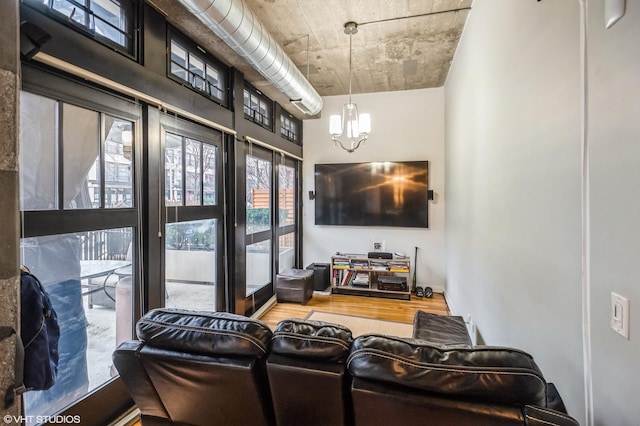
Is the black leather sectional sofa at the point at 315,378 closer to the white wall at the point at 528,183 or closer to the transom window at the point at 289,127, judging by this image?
the white wall at the point at 528,183

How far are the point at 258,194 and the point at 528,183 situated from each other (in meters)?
3.24

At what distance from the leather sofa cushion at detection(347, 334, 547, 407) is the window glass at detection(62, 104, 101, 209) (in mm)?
1879

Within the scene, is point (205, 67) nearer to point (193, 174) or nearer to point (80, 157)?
point (193, 174)

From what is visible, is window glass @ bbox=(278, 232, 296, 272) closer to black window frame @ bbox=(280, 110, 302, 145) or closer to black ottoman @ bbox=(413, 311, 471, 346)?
black window frame @ bbox=(280, 110, 302, 145)

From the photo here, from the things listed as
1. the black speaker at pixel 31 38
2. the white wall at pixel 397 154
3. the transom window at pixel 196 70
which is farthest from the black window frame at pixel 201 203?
the white wall at pixel 397 154

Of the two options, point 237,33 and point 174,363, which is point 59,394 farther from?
point 237,33

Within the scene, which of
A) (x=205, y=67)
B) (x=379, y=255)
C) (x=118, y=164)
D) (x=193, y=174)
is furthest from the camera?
(x=379, y=255)

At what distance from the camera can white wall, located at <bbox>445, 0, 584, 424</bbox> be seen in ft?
3.73

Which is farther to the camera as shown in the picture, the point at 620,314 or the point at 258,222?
the point at 258,222

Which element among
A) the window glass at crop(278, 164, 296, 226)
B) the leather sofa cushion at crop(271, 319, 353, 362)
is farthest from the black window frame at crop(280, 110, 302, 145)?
Result: the leather sofa cushion at crop(271, 319, 353, 362)

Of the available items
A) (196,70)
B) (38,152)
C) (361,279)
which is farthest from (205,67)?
(361,279)

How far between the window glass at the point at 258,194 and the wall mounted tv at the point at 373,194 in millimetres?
1225

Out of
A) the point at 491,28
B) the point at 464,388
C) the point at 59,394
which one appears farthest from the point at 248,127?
the point at 464,388

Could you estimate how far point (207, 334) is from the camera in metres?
1.20
